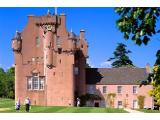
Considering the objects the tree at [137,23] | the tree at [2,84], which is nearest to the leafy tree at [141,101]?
the tree at [2,84]

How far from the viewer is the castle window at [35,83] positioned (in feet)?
24.3

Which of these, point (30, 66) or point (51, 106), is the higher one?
point (30, 66)

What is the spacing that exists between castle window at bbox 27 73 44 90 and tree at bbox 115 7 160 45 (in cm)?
336

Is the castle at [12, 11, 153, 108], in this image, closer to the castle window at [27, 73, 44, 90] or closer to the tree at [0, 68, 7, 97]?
the castle window at [27, 73, 44, 90]

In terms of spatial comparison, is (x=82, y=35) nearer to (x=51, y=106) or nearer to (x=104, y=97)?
(x=51, y=106)

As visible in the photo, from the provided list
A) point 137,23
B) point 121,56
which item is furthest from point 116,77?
point 137,23

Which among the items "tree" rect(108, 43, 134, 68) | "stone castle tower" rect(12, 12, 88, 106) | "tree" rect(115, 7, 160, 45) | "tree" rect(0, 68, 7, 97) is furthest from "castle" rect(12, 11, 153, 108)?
"tree" rect(115, 7, 160, 45)

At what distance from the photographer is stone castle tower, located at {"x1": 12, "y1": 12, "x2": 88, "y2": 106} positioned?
7.29 meters

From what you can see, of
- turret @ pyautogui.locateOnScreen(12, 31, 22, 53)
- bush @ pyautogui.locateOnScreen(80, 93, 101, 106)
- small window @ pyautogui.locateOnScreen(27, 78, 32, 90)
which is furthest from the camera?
bush @ pyautogui.locateOnScreen(80, 93, 101, 106)

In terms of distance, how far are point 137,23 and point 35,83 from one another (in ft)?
11.9

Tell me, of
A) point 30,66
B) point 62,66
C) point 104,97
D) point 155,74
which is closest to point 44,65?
point 30,66

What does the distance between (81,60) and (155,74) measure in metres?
5.05
